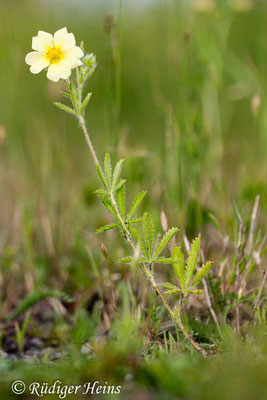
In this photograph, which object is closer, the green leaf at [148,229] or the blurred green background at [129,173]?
the green leaf at [148,229]

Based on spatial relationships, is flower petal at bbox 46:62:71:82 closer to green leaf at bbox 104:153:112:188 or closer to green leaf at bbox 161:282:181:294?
green leaf at bbox 104:153:112:188

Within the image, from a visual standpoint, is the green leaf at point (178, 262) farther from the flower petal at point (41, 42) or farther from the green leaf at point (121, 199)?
the flower petal at point (41, 42)

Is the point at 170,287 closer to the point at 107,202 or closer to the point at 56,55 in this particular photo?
the point at 107,202

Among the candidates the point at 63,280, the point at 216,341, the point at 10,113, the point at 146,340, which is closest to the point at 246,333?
the point at 216,341

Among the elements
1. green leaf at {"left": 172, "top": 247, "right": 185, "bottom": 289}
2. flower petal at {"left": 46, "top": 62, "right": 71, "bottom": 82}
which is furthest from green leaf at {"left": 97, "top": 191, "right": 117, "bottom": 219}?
flower petal at {"left": 46, "top": 62, "right": 71, "bottom": 82}

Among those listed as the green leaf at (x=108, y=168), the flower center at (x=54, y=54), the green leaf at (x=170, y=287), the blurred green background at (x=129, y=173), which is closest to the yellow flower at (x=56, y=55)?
the flower center at (x=54, y=54)

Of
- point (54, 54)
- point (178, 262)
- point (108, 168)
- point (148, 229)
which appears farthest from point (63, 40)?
point (178, 262)
